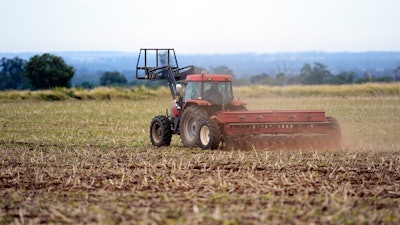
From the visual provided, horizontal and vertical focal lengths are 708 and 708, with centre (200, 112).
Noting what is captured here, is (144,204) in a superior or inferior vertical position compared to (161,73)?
inferior

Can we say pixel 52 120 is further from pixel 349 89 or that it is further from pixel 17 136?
pixel 349 89

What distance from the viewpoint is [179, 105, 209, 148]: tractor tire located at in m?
17.2

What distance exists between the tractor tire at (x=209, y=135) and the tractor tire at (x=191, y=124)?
0.13 meters

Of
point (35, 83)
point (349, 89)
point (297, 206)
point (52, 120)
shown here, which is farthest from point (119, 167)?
point (35, 83)

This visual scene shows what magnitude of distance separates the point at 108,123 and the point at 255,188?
17383mm

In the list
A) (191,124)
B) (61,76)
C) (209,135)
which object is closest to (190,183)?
(209,135)

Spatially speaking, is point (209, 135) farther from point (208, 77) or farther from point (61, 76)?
point (61, 76)

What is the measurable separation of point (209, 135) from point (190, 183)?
5.56m

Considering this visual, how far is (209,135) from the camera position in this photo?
54.6ft

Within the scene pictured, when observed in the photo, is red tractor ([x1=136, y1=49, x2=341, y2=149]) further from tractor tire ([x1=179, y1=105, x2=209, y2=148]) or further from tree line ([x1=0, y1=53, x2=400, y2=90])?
tree line ([x1=0, y1=53, x2=400, y2=90])

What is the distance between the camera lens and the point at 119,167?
13344 millimetres

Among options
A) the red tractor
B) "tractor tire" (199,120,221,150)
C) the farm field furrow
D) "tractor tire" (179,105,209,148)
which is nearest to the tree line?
the red tractor

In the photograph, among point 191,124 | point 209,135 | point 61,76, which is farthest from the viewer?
point 61,76

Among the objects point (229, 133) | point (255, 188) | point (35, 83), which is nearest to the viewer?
point (255, 188)
